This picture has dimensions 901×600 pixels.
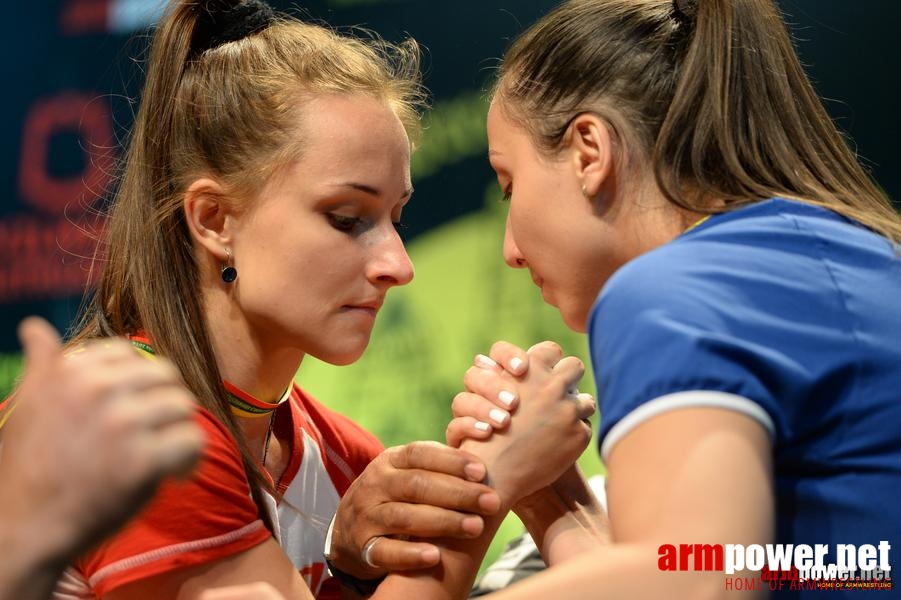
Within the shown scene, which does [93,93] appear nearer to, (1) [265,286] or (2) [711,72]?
(1) [265,286]

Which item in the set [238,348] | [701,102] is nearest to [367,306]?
[238,348]

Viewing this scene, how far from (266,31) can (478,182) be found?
3.91 ft

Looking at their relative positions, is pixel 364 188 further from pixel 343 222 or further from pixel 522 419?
pixel 522 419

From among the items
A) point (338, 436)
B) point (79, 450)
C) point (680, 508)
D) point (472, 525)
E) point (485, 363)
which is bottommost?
point (338, 436)

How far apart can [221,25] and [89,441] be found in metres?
1.05

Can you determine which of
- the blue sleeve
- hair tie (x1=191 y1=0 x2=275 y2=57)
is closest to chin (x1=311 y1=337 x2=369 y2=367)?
hair tie (x1=191 y1=0 x2=275 y2=57)

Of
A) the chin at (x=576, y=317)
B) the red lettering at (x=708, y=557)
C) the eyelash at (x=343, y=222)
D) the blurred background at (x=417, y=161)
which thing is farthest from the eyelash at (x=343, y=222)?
the blurred background at (x=417, y=161)

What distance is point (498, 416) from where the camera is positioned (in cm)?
137

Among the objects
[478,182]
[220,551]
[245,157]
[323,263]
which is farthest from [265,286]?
[478,182]

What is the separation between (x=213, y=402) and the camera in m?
1.45

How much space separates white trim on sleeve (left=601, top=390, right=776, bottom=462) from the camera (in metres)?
0.89

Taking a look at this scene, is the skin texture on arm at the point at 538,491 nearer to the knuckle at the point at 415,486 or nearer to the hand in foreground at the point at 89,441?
the knuckle at the point at 415,486

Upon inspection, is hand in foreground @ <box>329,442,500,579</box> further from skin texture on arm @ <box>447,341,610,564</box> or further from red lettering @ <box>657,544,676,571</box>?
red lettering @ <box>657,544,676,571</box>

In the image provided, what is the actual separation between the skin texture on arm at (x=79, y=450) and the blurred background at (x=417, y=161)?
192 centimetres
